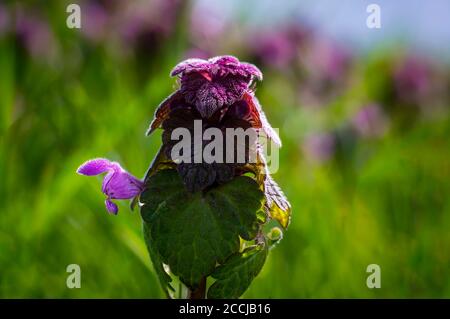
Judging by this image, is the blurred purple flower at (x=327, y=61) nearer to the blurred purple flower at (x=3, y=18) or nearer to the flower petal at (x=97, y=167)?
the blurred purple flower at (x=3, y=18)

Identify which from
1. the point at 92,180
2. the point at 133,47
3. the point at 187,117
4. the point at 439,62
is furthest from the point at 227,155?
the point at 439,62

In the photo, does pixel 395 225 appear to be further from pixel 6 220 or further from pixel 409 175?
pixel 6 220

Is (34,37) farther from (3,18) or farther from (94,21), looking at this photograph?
(94,21)

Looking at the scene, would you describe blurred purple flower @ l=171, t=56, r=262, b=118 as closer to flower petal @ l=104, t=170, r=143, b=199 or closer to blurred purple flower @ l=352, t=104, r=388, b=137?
flower petal @ l=104, t=170, r=143, b=199
